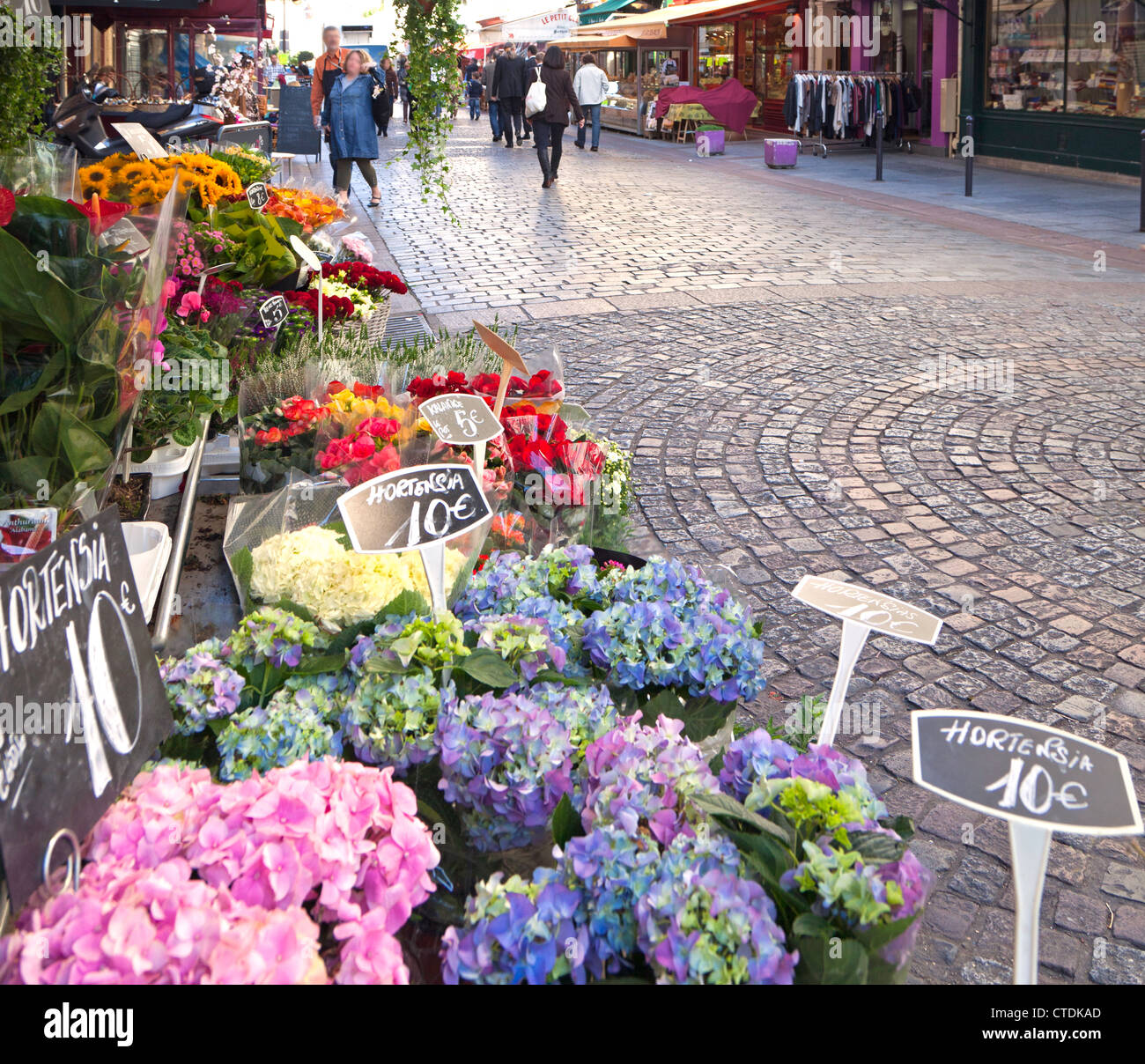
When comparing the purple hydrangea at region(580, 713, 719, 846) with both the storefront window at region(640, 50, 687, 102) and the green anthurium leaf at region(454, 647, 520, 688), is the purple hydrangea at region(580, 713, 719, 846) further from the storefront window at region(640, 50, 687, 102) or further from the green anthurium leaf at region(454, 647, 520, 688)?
the storefront window at region(640, 50, 687, 102)

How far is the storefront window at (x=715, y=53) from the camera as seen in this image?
29953 millimetres

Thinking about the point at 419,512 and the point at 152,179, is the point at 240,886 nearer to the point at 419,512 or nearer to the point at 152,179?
the point at 419,512

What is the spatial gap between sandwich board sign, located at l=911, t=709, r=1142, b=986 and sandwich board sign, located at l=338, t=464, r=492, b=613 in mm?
893

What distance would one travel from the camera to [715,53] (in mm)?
30828

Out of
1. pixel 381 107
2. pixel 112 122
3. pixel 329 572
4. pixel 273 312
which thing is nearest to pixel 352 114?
pixel 381 107

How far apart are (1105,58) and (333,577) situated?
678 inches

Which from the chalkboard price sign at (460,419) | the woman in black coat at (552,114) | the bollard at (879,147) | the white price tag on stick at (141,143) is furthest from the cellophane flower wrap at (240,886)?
the bollard at (879,147)

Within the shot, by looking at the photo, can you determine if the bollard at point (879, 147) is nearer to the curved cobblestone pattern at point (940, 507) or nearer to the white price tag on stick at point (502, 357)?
the curved cobblestone pattern at point (940, 507)

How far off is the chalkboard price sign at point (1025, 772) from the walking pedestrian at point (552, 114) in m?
15.5

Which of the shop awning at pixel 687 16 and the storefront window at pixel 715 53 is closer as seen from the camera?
the shop awning at pixel 687 16

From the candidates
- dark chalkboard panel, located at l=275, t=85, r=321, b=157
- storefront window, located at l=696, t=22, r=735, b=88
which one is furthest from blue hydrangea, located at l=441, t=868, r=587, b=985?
storefront window, located at l=696, t=22, r=735, b=88

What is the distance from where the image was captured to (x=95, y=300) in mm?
2184
